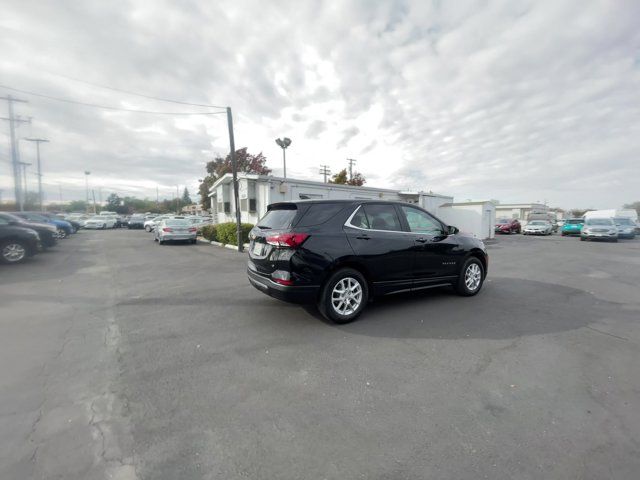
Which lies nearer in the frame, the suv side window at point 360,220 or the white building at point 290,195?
the suv side window at point 360,220

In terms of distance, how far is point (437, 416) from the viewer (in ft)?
7.84

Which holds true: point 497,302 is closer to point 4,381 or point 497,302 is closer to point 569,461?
point 569,461

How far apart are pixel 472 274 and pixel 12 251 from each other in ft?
41.3

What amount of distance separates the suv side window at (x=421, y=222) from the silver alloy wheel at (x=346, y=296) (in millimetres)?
1434

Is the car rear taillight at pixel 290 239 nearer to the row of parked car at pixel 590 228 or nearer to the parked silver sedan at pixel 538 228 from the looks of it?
the row of parked car at pixel 590 228

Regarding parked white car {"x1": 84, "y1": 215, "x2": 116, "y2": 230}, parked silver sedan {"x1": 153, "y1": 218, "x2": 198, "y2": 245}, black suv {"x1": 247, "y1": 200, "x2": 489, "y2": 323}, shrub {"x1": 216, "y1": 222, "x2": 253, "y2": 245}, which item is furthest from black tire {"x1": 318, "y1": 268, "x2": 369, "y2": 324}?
parked white car {"x1": 84, "y1": 215, "x2": 116, "y2": 230}

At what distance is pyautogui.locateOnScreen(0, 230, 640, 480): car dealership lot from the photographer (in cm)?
197

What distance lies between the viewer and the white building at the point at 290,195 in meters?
15.0

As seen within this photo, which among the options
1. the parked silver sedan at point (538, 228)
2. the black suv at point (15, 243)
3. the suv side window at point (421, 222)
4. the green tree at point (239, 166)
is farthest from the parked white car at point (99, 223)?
the parked silver sedan at point (538, 228)

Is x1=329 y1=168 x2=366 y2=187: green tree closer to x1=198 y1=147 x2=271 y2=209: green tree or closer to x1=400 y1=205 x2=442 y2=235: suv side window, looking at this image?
x1=198 y1=147 x2=271 y2=209: green tree

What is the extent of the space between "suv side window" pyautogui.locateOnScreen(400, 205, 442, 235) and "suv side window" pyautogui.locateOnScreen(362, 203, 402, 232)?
0.26 m

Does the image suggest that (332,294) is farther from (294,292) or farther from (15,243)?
(15,243)

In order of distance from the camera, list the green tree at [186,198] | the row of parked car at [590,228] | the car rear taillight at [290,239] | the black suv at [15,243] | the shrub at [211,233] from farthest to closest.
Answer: the green tree at [186,198] < the row of parked car at [590,228] < the shrub at [211,233] < the black suv at [15,243] < the car rear taillight at [290,239]

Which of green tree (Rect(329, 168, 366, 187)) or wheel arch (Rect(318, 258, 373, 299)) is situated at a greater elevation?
green tree (Rect(329, 168, 366, 187))
